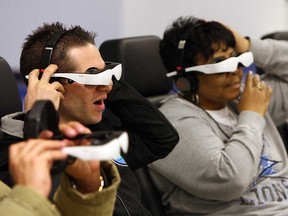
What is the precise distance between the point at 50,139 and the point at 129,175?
72 centimetres

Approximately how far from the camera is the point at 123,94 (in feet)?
5.37

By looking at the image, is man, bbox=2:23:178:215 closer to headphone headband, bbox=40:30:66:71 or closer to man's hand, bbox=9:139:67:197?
headphone headband, bbox=40:30:66:71

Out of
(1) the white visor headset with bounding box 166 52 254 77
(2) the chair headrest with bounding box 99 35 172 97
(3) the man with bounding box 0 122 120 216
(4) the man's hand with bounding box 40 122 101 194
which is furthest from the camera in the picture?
(2) the chair headrest with bounding box 99 35 172 97

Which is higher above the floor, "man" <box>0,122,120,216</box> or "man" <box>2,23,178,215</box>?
"man" <box>0,122,120,216</box>

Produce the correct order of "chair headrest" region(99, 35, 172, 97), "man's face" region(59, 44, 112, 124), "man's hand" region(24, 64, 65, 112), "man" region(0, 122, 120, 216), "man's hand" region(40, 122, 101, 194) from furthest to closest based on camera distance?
"chair headrest" region(99, 35, 172, 97)
"man's face" region(59, 44, 112, 124)
"man's hand" region(24, 64, 65, 112)
"man's hand" region(40, 122, 101, 194)
"man" region(0, 122, 120, 216)

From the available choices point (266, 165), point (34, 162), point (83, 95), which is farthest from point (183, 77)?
point (34, 162)

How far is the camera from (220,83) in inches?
72.9

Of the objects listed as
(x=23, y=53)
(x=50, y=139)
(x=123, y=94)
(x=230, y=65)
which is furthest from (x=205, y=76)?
(x=50, y=139)

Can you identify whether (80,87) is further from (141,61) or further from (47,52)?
(141,61)

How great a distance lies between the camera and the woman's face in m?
1.85

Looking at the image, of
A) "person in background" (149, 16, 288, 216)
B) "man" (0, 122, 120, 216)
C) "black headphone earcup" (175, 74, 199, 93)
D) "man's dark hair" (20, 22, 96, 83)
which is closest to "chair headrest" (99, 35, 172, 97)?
"person in background" (149, 16, 288, 216)

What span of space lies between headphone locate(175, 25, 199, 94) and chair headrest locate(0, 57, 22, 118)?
601mm

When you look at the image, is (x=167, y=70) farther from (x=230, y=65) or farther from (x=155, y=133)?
(x=155, y=133)

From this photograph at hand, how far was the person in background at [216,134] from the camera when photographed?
167cm
